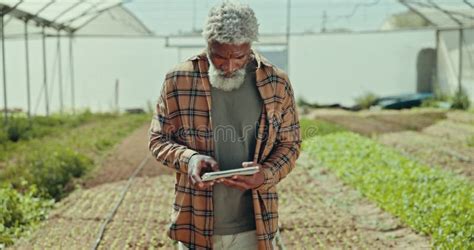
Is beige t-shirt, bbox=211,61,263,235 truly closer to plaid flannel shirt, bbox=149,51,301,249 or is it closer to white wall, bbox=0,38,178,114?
plaid flannel shirt, bbox=149,51,301,249

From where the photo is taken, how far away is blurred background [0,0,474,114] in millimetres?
17375

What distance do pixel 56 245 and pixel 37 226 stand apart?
0.81m

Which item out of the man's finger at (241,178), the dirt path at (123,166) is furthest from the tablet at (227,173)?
the dirt path at (123,166)

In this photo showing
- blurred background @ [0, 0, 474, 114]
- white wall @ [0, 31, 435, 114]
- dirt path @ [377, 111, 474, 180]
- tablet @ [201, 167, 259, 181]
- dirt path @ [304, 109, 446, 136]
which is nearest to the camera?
tablet @ [201, 167, 259, 181]

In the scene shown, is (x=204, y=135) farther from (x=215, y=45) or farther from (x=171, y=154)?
(x=215, y=45)

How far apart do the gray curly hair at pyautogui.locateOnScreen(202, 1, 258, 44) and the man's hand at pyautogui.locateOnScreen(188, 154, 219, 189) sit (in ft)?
1.25

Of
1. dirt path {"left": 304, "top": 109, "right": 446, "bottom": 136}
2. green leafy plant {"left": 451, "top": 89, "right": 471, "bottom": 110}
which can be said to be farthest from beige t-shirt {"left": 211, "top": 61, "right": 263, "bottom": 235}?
green leafy plant {"left": 451, "top": 89, "right": 471, "bottom": 110}

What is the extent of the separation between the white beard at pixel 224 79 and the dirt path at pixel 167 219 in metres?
3.05

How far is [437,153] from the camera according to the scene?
9.86 m

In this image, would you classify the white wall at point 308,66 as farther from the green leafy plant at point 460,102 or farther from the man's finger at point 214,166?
the man's finger at point 214,166

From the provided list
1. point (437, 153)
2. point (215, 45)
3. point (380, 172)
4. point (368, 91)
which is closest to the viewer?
point (215, 45)

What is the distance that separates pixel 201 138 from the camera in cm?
239

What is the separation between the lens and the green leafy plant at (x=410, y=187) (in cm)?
527

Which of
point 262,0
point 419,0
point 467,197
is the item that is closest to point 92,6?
point 262,0
